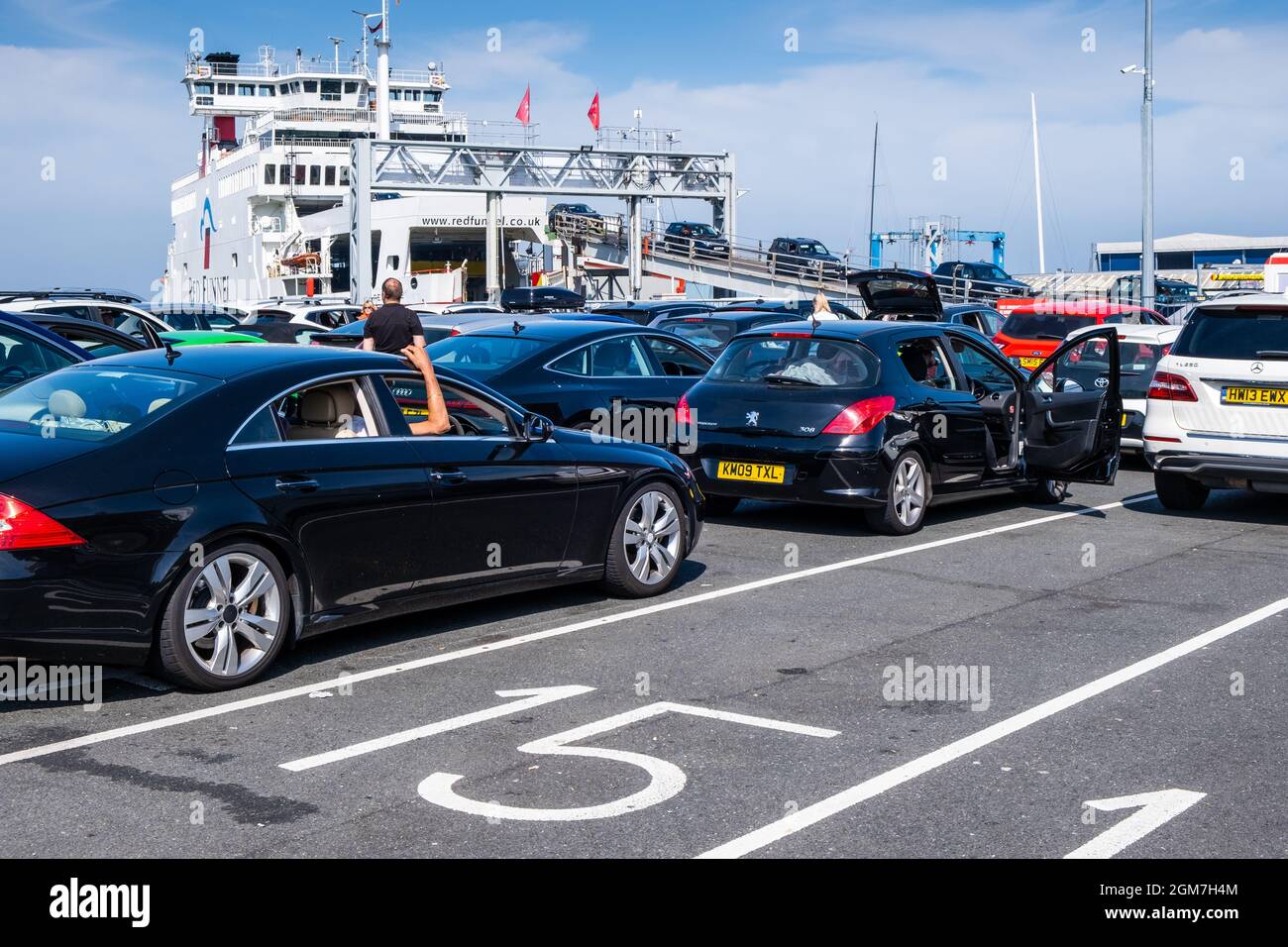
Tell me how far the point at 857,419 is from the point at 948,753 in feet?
16.7

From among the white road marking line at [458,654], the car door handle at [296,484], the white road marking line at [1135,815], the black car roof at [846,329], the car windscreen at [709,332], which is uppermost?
the car windscreen at [709,332]

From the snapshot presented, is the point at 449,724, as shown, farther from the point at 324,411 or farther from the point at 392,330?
the point at 392,330

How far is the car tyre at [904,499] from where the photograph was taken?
1045 centimetres

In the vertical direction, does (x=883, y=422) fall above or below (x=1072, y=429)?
above

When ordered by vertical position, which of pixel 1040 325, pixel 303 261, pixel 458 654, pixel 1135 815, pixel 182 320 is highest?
pixel 303 261

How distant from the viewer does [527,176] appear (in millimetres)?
39875

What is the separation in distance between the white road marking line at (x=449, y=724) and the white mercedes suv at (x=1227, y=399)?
22.5 ft

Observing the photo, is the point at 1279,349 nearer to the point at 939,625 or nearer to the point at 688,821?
the point at 939,625

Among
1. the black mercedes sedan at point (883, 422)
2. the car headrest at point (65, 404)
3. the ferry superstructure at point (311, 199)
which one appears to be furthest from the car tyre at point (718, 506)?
the ferry superstructure at point (311, 199)

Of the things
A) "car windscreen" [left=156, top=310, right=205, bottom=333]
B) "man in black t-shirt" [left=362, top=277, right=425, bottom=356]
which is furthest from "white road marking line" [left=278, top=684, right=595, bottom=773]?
"car windscreen" [left=156, top=310, right=205, bottom=333]

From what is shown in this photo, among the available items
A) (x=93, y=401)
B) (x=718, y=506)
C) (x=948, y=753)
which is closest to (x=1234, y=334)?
(x=718, y=506)

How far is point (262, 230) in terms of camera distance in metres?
54.5

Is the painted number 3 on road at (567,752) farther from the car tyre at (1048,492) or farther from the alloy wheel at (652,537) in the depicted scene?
the car tyre at (1048,492)

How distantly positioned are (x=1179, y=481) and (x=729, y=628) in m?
5.99
